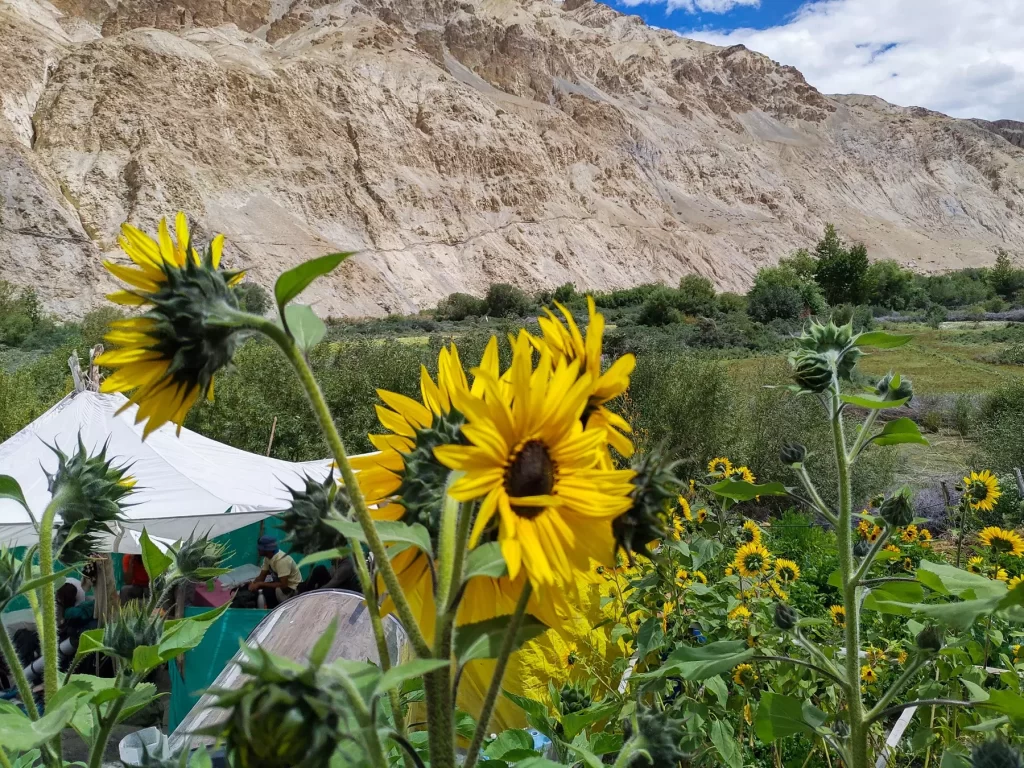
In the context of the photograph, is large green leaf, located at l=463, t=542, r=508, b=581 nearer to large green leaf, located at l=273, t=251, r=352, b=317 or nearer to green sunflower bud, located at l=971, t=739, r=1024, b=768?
large green leaf, located at l=273, t=251, r=352, b=317

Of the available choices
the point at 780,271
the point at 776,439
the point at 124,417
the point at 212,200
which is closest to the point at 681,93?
the point at 780,271

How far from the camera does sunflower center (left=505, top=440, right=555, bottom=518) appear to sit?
0.54m

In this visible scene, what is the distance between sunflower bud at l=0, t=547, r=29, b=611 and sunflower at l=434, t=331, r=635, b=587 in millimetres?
615

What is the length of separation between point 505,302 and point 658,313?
884 centimetres

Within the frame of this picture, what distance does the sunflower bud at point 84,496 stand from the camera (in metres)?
1.14

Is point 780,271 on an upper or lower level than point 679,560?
upper

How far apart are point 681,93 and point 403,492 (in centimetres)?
7146

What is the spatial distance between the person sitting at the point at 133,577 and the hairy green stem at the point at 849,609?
5.41m

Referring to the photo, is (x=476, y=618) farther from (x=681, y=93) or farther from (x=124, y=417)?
(x=681, y=93)

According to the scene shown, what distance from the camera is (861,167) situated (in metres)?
65.1

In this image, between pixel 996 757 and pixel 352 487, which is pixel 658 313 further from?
pixel 352 487

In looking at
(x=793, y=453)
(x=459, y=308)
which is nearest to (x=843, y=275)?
(x=459, y=308)

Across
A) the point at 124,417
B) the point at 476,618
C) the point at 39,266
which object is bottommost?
the point at 124,417

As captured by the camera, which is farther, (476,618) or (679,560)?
(679,560)
